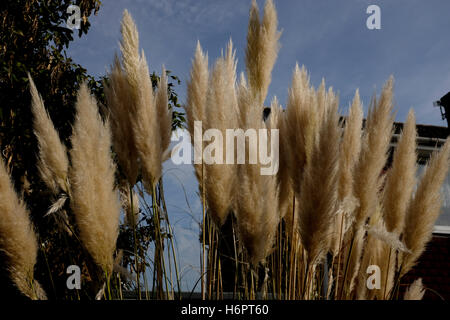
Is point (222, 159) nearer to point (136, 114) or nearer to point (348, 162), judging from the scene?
point (136, 114)

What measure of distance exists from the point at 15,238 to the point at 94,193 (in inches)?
14.2

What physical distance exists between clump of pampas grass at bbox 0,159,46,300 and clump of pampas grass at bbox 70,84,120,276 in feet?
0.71

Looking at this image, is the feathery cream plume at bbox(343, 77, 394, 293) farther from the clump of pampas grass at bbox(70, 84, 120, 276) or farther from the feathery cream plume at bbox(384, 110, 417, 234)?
the clump of pampas grass at bbox(70, 84, 120, 276)

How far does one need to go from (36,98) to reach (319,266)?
171 centimetres

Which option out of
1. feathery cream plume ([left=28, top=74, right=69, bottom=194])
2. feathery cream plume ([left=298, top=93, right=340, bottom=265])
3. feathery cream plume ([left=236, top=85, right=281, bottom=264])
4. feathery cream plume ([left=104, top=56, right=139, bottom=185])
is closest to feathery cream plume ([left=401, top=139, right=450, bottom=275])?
feathery cream plume ([left=298, top=93, right=340, bottom=265])

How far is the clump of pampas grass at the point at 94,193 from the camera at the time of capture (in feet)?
4.34

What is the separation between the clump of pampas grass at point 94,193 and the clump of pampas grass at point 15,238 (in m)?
0.22

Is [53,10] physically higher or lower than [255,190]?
higher

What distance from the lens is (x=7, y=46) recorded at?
4.04 meters

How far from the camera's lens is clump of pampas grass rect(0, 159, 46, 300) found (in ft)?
4.47

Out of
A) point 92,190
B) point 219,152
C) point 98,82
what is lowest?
point 92,190

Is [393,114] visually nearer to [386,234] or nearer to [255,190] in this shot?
[386,234]

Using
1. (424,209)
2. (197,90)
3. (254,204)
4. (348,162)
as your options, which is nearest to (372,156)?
(348,162)
